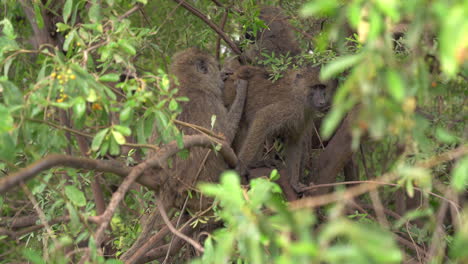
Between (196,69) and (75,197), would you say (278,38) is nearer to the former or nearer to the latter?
(196,69)

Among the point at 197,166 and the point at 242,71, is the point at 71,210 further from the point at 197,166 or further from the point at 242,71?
the point at 242,71

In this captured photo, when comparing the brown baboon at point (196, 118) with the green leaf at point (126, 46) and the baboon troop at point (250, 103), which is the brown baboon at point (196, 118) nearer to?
the baboon troop at point (250, 103)

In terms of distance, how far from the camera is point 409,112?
60.9 inches

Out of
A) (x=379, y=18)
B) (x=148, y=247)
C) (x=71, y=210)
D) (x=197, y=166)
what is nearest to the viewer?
(x=379, y=18)

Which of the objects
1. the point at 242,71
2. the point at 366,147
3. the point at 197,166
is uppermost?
the point at 242,71

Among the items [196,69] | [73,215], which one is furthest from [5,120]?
[196,69]

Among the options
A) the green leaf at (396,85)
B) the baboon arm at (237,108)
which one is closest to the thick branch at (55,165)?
the green leaf at (396,85)

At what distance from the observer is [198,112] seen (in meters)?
4.14

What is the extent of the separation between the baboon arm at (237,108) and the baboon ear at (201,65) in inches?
16.0

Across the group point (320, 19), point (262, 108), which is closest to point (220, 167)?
point (262, 108)

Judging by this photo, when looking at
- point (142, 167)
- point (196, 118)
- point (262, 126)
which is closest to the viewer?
point (142, 167)

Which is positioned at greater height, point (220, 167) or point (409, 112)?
point (409, 112)

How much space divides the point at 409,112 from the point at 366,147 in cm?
456

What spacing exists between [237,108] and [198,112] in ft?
2.03
